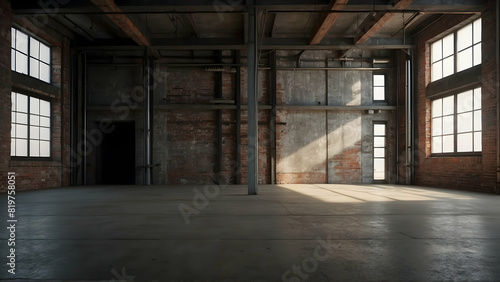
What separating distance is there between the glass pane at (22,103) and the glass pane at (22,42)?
150 centimetres

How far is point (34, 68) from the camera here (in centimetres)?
1141

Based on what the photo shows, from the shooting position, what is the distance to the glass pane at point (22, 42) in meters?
10.6

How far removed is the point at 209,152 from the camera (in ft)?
46.1

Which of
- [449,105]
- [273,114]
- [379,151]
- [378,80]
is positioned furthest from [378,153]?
[273,114]

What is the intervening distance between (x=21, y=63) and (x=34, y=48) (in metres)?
0.98

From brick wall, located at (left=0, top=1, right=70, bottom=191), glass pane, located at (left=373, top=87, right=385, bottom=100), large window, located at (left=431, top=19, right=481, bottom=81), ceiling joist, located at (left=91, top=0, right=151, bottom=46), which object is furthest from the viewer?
glass pane, located at (left=373, top=87, right=385, bottom=100)

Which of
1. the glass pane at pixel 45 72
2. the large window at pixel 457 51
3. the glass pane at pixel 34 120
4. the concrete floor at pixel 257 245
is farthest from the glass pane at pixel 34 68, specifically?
the large window at pixel 457 51

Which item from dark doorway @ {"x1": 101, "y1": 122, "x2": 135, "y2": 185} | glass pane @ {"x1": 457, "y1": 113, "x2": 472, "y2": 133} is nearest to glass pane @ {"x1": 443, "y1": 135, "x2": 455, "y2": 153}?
glass pane @ {"x1": 457, "y1": 113, "x2": 472, "y2": 133}

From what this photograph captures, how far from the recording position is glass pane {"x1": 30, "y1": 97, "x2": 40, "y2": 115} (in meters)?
11.2

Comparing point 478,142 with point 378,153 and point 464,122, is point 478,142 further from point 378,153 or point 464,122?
point 378,153

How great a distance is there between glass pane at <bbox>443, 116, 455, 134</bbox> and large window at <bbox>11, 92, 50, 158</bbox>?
1442 centimetres

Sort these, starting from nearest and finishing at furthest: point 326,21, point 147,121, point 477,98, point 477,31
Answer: point 326,21
point 477,98
point 477,31
point 147,121

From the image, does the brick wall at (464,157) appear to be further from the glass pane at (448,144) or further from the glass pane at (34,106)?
the glass pane at (34,106)

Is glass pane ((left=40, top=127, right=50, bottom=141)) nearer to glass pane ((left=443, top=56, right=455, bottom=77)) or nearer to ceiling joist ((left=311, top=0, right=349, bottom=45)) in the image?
ceiling joist ((left=311, top=0, right=349, bottom=45))
